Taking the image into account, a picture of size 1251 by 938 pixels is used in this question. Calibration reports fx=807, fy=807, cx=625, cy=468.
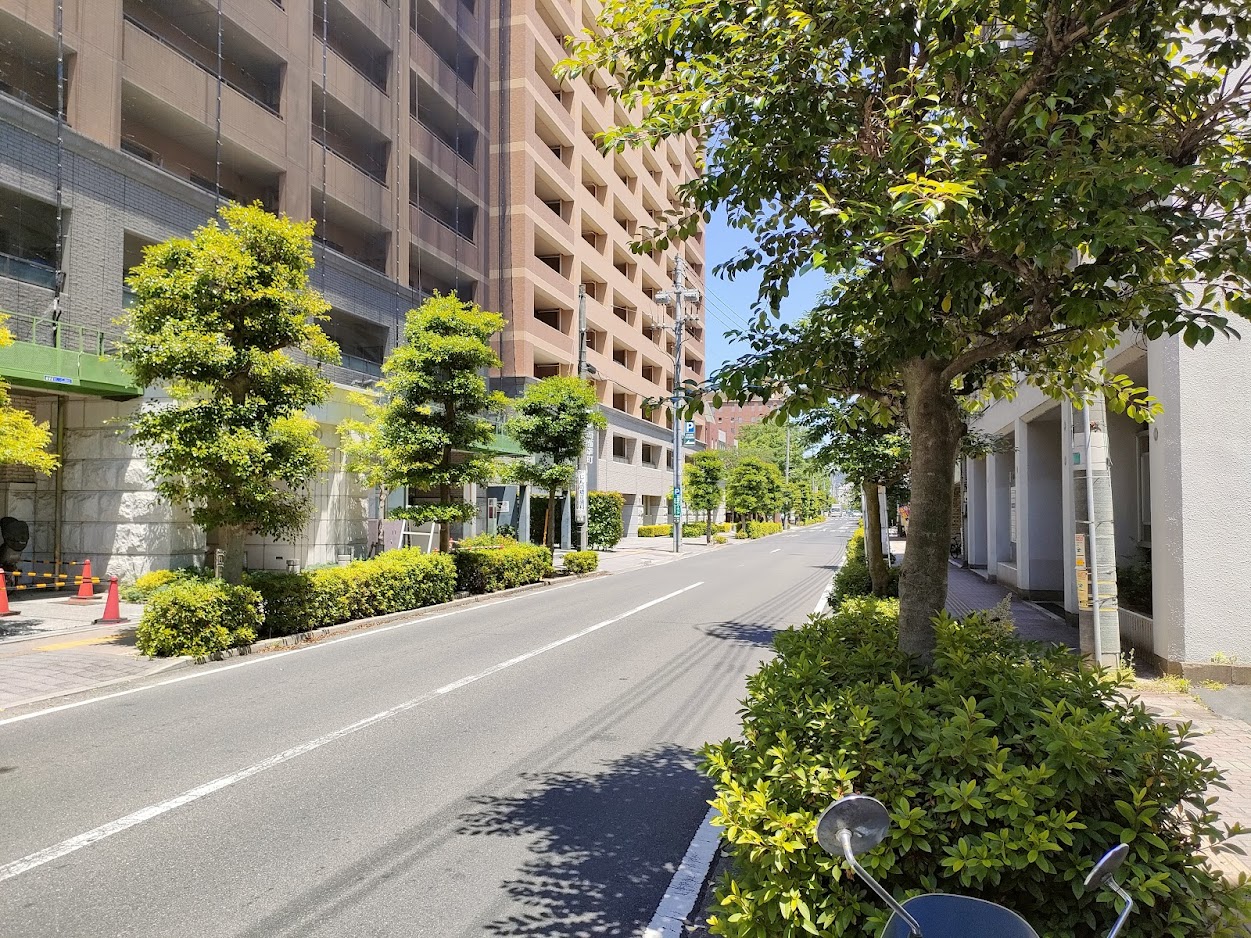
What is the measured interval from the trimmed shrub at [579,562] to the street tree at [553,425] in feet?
2.58

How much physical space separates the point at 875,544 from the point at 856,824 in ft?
34.7

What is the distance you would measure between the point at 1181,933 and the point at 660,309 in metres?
54.8

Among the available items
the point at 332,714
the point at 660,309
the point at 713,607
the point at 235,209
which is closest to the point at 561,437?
the point at 713,607

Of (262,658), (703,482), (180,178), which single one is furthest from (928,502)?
(703,482)

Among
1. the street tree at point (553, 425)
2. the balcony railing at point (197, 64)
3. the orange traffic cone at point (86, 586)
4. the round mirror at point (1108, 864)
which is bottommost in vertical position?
the orange traffic cone at point (86, 586)

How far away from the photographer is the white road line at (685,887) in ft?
12.1

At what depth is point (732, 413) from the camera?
167625 mm

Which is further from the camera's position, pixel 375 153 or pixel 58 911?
pixel 375 153

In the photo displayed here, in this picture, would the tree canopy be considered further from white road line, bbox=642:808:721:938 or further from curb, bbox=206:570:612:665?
white road line, bbox=642:808:721:938

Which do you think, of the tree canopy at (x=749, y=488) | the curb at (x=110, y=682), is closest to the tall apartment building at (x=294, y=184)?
the curb at (x=110, y=682)

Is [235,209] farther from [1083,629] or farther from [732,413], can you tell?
[732,413]

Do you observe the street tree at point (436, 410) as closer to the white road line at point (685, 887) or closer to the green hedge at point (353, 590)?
the green hedge at point (353, 590)

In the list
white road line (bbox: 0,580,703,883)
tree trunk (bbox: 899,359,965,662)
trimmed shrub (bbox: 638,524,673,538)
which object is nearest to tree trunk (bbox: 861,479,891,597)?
white road line (bbox: 0,580,703,883)

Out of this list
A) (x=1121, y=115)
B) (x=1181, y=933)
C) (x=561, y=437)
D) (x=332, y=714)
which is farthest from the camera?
(x=561, y=437)
